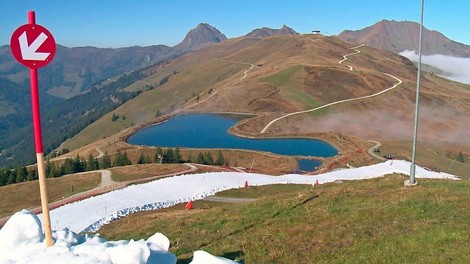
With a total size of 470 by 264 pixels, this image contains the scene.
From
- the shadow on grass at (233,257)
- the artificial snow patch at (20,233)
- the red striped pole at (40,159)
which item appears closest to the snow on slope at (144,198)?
the shadow on grass at (233,257)

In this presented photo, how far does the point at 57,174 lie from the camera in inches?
3209

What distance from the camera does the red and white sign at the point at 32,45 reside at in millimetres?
9352

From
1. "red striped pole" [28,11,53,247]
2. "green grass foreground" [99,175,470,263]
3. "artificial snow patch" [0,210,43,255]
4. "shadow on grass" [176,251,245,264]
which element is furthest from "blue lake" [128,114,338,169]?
"red striped pole" [28,11,53,247]

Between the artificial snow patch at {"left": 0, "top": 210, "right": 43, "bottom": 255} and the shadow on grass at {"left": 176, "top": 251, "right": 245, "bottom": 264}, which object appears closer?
the artificial snow patch at {"left": 0, "top": 210, "right": 43, "bottom": 255}

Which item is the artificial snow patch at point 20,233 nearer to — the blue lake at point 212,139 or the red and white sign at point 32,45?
the red and white sign at point 32,45

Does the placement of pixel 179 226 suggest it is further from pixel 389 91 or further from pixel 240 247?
pixel 389 91

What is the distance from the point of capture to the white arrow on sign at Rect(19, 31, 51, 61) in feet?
30.9

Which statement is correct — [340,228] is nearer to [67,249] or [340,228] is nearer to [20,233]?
[67,249]

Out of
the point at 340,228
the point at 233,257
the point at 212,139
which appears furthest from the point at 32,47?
the point at 212,139

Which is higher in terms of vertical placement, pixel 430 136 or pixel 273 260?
pixel 273 260

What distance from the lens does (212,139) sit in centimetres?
13175

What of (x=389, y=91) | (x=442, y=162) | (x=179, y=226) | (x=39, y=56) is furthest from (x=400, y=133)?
(x=39, y=56)

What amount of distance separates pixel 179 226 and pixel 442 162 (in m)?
98.9

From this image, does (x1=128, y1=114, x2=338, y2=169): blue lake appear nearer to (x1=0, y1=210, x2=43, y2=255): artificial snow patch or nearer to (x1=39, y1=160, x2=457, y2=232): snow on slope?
(x1=39, y1=160, x2=457, y2=232): snow on slope
